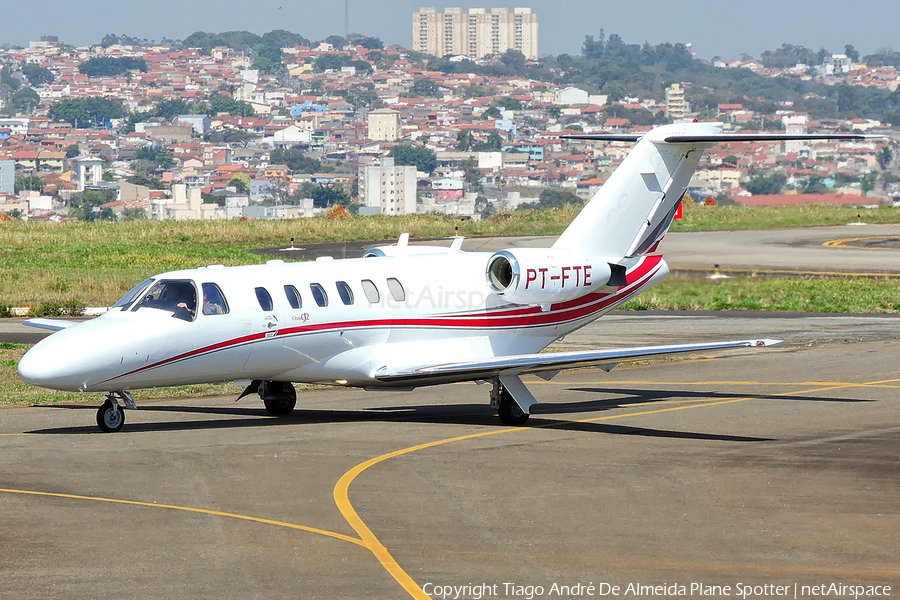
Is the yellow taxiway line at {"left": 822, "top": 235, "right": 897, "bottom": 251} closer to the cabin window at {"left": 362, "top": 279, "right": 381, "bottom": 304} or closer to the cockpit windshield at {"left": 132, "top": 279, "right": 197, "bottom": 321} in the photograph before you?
the cabin window at {"left": 362, "top": 279, "right": 381, "bottom": 304}

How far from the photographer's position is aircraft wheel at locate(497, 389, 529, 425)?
22.6 metres

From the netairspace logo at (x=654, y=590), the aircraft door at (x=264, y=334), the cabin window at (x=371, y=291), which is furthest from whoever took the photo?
the cabin window at (x=371, y=291)

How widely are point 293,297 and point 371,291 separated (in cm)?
155

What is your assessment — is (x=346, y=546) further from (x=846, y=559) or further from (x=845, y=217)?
(x=845, y=217)

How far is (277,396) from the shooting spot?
23.7m

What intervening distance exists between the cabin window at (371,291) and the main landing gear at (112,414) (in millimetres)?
4387

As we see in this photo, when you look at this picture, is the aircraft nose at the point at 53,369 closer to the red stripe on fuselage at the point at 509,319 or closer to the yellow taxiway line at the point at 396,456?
the red stripe on fuselage at the point at 509,319

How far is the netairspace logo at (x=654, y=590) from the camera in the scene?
486 inches

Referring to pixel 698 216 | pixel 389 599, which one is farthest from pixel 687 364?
pixel 698 216

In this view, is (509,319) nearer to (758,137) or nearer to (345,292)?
(345,292)

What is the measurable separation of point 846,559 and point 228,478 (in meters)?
8.04

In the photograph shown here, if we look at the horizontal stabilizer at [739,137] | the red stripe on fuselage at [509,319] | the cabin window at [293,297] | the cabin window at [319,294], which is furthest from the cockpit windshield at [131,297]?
the horizontal stabilizer at [739,137]

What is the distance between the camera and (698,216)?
88.2 m

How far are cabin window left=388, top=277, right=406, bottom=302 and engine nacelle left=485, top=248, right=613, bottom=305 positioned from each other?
1.67m
